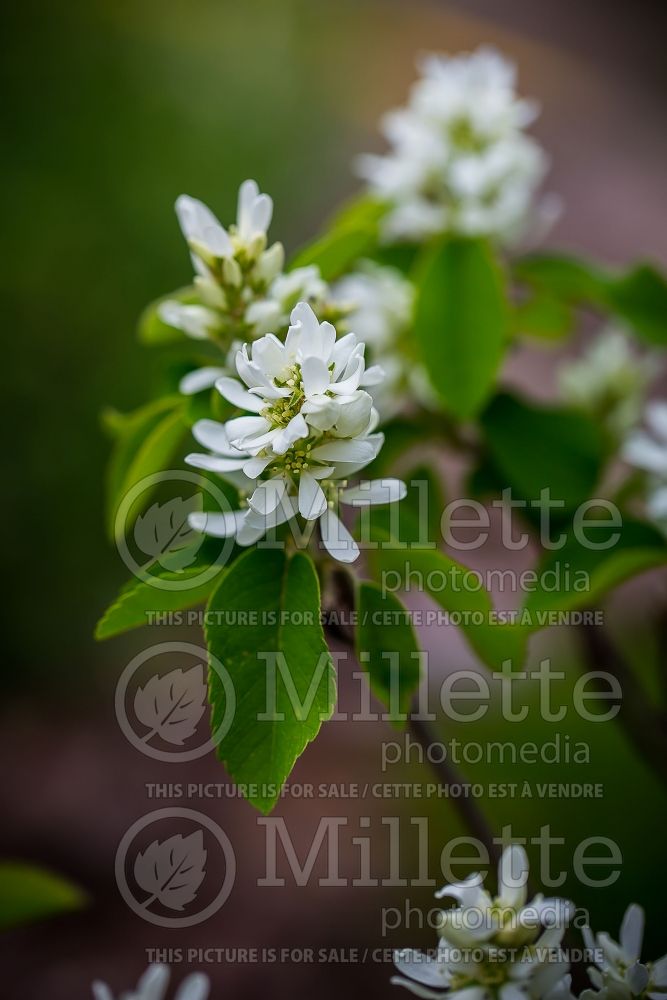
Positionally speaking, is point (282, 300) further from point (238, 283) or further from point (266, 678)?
point (266, 678)

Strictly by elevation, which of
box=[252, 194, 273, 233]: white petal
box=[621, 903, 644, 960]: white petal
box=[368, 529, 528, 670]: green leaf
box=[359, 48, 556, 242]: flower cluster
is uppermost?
box=[359, 48, 556, 242]: flower cluster

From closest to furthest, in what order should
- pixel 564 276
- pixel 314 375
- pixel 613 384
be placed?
1. pixel 314 375
2. pixel 564 276
3. pixel 613 384

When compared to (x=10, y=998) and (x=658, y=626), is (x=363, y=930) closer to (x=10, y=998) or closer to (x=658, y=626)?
(x=10, y=998)

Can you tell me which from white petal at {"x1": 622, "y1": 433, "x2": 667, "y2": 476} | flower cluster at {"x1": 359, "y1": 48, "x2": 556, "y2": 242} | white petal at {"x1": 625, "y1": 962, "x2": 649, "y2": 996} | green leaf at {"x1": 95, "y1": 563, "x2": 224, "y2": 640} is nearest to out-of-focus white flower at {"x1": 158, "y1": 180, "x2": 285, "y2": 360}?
green leaf at {"x1": 95, "y1": 563, "x2": 224, "y2": 640}

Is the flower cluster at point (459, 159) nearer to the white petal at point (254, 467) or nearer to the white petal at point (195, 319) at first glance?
the white petal at point (195, 319)

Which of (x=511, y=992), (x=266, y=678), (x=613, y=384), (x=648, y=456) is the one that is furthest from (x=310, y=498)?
(x=613, y=384)

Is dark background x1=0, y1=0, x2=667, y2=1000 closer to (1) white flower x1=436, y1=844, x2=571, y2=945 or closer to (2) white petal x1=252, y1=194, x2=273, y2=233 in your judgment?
(2) white petal x1=252, y1=194, x2=273, y2=233

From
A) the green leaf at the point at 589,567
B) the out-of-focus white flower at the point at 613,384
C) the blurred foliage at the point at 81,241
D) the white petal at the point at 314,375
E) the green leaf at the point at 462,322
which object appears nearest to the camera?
the white petal at the point at 314,375

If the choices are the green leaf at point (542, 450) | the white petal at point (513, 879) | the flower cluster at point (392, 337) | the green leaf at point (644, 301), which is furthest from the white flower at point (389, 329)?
the white petal at point (513, 879)
